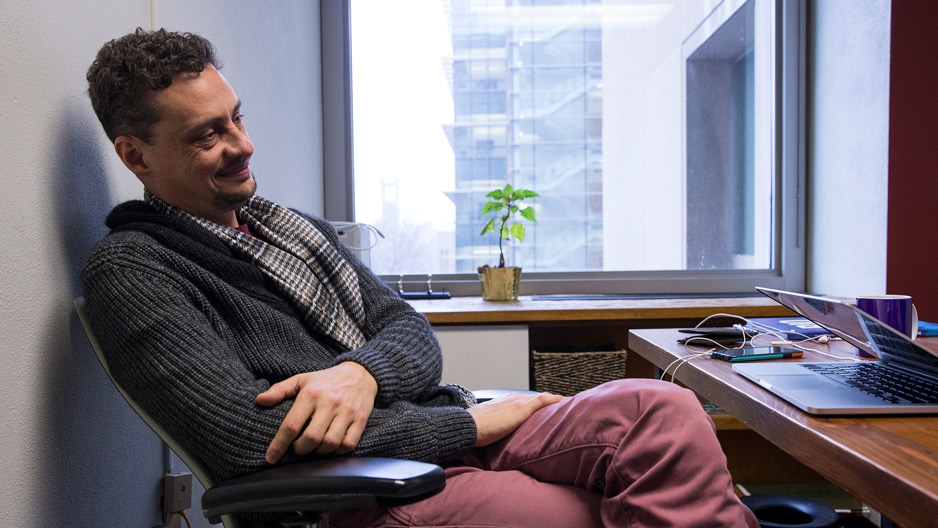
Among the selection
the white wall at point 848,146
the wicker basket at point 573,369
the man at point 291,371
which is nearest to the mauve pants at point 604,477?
the man at point 291,371

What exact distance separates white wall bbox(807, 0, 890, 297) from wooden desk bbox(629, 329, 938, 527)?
166cm

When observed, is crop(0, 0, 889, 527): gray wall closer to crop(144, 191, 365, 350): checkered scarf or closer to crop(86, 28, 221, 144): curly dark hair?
crop(86, 28, 221, 144): curly dark hair

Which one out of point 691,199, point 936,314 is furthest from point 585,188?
point 936,314

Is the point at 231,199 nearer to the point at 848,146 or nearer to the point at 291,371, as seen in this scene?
the point at 291,371

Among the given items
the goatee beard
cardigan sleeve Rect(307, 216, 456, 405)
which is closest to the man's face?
the goatee beard

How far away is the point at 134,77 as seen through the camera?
1.17 meters

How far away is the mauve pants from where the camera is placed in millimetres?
913

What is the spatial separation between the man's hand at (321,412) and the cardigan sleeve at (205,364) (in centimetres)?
2

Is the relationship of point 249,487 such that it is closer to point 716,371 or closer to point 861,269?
point 716,371

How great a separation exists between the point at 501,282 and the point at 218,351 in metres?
1.66

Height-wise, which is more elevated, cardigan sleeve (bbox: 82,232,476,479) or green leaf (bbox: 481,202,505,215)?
green leaf (bbox: 481,202,505,215)

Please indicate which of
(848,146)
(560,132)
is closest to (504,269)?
(560,132)

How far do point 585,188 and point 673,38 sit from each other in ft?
2.37

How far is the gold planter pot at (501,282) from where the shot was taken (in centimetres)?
260
